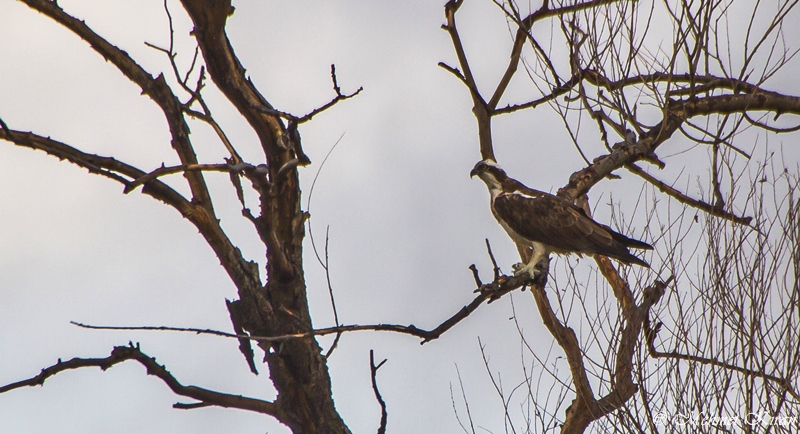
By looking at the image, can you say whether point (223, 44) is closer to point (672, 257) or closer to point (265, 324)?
point (265, 324)

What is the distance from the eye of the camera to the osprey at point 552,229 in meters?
6.44

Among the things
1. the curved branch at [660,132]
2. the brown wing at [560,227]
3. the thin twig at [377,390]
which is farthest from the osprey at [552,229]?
the thin twig at [377,390]

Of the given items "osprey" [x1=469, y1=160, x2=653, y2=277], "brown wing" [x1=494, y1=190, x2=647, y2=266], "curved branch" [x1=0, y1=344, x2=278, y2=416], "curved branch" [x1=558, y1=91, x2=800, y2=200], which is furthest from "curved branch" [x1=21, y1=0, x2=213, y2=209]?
"curved branch" [x1=558, y1=91, x2=800, y2=200]

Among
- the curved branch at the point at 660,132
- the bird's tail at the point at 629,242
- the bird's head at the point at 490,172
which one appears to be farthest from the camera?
the bird's head at the point at 490,172

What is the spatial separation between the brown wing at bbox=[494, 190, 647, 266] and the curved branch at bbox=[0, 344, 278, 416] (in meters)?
2.95

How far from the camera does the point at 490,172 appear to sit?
291 inches

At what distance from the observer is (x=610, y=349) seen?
19.1 ft

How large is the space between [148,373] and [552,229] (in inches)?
144

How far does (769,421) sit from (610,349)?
121 centimetres

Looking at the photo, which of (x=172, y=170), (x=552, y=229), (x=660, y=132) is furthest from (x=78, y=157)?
(x=660, y=132)

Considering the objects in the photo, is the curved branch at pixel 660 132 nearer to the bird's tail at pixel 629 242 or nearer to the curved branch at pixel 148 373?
the bird's tail at pixel 629 242

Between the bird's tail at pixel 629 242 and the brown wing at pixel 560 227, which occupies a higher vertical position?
the brown wing at pixel 560 227

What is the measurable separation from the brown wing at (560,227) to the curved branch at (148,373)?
2950 millimetres

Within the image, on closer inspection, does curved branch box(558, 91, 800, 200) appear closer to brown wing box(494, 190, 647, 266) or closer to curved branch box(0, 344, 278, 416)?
brown wing box(494, 190, 647, 266)
